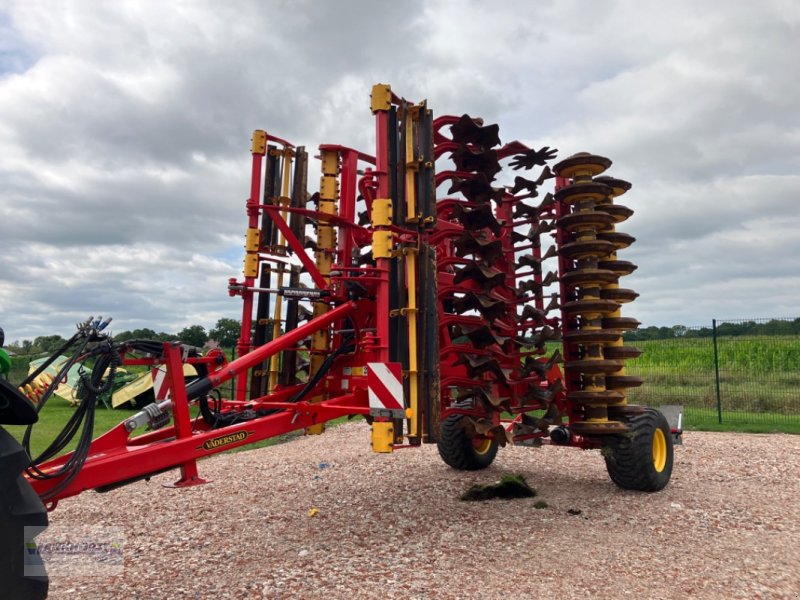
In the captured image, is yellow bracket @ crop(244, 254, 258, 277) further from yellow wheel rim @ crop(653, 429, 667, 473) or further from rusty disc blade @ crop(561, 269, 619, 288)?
yellow wheel rim @ crop(653, 429, 667, 473)

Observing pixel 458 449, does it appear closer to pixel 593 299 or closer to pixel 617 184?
pixel 593 299

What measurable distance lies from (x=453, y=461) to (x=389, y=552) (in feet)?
9.99

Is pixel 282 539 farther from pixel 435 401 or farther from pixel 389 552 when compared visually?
pixel 435 401

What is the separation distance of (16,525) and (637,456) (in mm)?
5222

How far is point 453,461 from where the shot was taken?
751cm

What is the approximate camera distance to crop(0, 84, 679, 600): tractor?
404 cm

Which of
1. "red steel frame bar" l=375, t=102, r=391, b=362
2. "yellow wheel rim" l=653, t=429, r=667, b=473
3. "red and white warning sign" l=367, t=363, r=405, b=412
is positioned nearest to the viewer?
"red and white warning sign" l=367, t=363, r=405, b=412

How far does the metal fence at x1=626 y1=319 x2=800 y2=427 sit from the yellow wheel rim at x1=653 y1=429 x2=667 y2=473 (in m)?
6.84

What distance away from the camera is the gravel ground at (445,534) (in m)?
3.95

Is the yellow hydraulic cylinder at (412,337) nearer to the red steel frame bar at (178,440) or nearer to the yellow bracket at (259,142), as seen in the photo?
the red steel frame bar at (178,440)

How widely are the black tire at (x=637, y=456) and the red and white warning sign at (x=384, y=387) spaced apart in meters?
2.74

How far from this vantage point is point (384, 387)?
446 centimetres

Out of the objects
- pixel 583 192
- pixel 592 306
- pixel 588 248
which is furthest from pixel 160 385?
pixel 583 192

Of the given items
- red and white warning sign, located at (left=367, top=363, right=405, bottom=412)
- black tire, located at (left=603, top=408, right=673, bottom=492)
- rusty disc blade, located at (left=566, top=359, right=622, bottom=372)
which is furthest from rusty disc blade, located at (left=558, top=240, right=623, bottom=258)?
red and white warning sign, located at (left=367, top=363, right=405, bottom=412)
